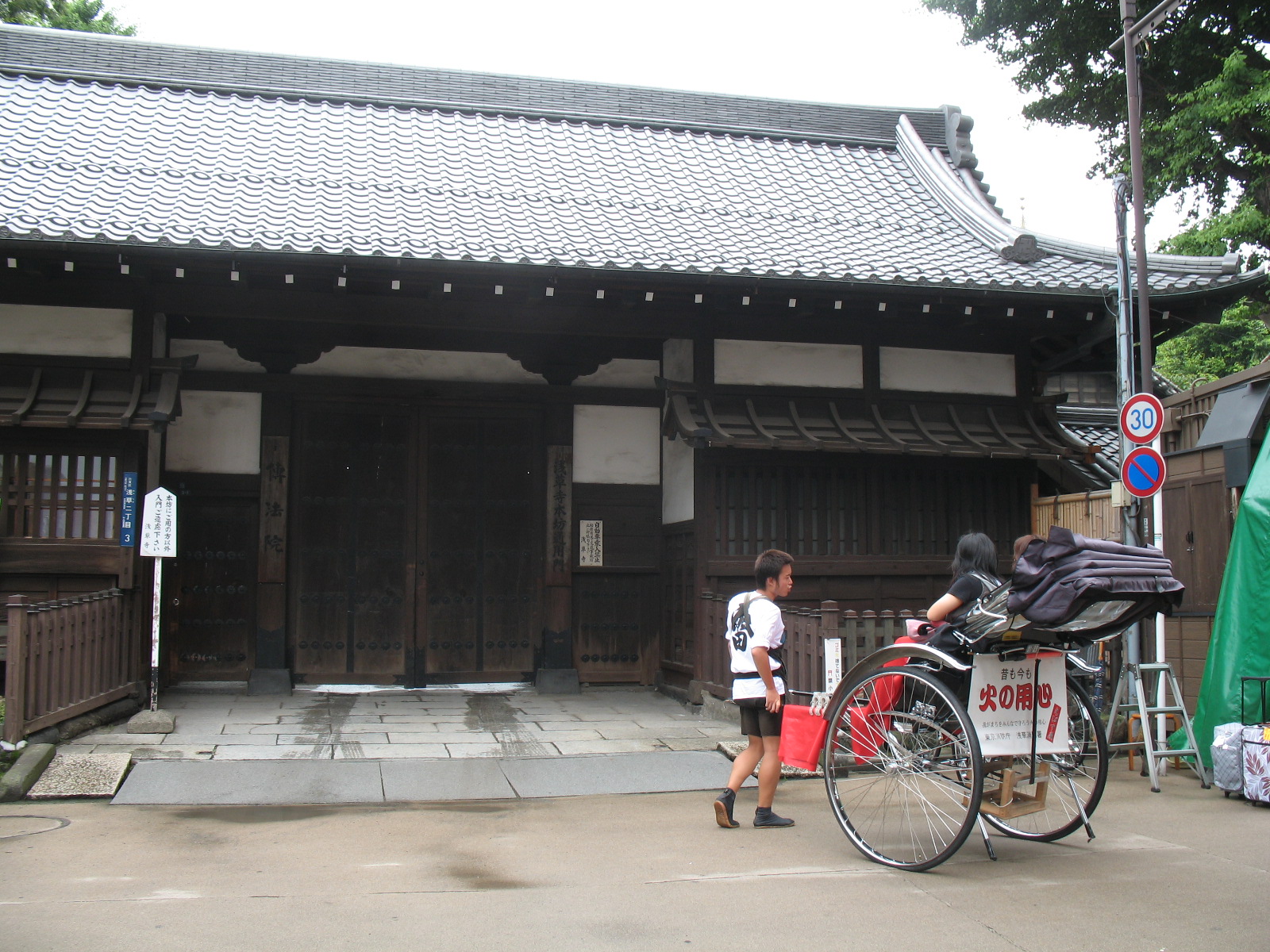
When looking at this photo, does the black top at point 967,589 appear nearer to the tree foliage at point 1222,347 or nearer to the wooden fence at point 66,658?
the wooden fence at point 66,658

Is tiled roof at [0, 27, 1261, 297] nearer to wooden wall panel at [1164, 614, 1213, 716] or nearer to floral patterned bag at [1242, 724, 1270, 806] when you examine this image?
wooden wall panel at [1164, 614, 1213, 716]

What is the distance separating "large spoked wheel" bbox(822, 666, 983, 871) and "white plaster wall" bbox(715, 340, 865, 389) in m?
5.05

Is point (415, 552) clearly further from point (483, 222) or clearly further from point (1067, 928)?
point (1067, 928)

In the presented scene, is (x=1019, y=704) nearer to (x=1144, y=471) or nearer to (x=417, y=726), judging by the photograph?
(x=1144, y=471)

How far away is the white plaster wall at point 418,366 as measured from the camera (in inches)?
428

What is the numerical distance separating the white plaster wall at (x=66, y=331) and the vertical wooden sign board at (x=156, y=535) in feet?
5.16

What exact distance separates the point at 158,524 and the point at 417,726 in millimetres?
2750

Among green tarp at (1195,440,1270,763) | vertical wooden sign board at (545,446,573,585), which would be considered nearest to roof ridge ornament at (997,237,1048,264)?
green tarp at (1195,440,1270,763)

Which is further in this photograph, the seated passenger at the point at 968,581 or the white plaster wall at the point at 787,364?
the white plaster wall at the point at 787,364

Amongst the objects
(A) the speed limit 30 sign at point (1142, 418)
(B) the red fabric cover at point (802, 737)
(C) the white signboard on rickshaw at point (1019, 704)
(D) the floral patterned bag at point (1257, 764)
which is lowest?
(D) the floral patterned bag at point (1257, 764)

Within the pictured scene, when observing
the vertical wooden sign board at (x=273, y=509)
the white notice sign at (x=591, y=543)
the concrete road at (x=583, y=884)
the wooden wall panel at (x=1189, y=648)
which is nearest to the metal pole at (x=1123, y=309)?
the wooden wall panel at (x=1189, y=648)

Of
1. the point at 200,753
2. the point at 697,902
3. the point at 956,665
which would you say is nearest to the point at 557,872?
the point at 697,902

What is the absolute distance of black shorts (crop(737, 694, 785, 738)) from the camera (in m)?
5.95

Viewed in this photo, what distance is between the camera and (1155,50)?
19.5 metres
